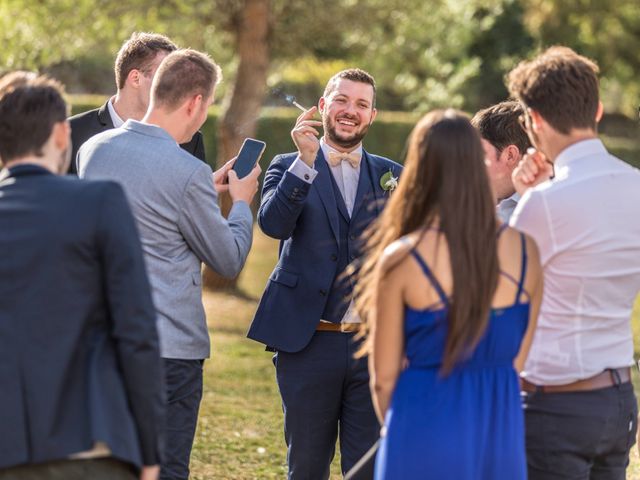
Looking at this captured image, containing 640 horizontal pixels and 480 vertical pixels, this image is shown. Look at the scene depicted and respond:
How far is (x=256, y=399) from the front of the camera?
1063cm

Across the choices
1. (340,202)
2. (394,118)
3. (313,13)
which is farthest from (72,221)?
(394,118)

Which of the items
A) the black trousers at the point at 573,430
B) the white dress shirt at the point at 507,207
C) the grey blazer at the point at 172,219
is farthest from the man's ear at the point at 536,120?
the grey blazer at the point at 172,219

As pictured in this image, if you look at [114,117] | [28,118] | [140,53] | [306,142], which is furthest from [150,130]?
[114,117]

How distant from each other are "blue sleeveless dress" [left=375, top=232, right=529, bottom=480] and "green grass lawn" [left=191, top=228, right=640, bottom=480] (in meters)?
4.17

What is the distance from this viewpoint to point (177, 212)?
4.36 metres

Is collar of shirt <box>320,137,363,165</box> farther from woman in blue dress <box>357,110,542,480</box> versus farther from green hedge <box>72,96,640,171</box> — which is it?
green hedge <box>72,96,640,171</box>

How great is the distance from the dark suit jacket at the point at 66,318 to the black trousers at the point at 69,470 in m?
0.05

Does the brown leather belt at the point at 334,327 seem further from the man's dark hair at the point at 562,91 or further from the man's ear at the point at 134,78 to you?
the man's dark hair at the point at 562,91

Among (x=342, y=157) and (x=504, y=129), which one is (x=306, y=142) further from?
(x=504, y=129)

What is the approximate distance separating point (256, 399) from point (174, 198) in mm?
6508

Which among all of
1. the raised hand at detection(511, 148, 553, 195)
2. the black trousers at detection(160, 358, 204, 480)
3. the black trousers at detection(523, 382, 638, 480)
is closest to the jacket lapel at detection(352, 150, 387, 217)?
the black trousers at detection(160, 358, 204, 480)

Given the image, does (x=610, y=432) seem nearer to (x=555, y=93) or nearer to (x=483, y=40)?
(x=555, y=93)

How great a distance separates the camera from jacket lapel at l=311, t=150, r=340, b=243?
526 cm

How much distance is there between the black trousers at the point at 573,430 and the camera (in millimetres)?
3725
